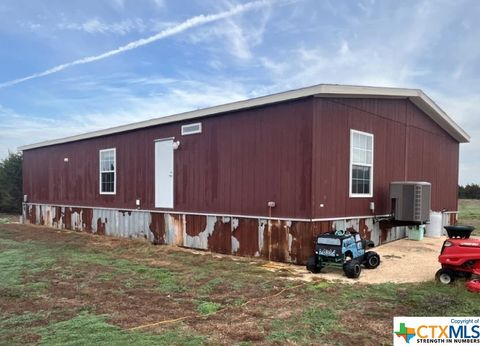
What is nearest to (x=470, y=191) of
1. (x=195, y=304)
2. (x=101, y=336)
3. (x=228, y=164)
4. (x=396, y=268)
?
(x=396, y=268)

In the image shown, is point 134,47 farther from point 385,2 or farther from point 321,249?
point 321,249

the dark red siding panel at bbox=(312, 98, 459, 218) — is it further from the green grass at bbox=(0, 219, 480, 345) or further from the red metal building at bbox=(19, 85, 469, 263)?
the green grass at bbox=(0, 219, 480, 345)

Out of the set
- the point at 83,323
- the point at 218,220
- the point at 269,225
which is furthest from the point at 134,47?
the point at 83,323

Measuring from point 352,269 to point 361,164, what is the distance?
3.17 metres

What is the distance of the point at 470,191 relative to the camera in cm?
3766

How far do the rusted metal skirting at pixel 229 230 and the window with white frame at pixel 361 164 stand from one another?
66cm

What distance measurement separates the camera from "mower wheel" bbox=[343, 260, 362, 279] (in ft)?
21.0

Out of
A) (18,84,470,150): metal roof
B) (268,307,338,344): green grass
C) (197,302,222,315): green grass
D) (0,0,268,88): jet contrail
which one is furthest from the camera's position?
(0,0,268,88): jet contrail

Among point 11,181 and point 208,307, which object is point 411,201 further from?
point 11,181

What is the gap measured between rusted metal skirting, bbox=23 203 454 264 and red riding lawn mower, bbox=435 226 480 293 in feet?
7.70

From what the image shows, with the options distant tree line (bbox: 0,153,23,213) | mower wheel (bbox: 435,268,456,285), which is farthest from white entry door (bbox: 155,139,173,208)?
distant tree line (bbox: 0,153,23,213)

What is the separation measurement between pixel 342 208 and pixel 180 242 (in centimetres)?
417

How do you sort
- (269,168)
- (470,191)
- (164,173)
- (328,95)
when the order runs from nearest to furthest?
(328,95) → (269,168) → (164,173) → (470,191)

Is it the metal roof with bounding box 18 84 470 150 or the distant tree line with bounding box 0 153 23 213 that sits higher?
the metal roof with bounding box 18 84 470 150
